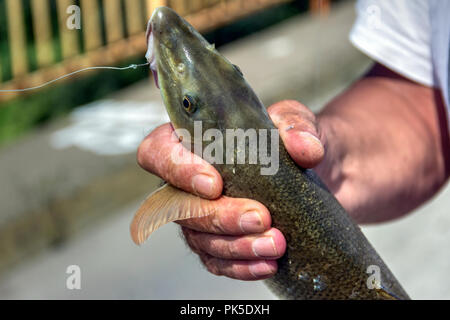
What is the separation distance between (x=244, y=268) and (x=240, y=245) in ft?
0.25

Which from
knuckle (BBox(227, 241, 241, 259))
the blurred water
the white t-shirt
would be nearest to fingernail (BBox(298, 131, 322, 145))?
knuckle (BBox(227, 241, 241, 259))

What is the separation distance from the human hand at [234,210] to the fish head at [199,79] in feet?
0.39

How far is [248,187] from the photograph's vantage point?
1602 millimetres

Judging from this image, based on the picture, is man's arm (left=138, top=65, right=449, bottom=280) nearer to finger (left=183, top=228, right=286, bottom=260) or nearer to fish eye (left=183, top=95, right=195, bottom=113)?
finger (left=183, top=228, right=286, bottom=260)

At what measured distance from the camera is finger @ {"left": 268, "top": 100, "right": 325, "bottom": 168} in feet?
5.16

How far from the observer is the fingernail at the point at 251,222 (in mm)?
1573

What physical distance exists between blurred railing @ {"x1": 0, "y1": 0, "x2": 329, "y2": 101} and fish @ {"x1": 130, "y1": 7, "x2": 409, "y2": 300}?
2863 mm

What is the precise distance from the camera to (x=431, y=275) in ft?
12.9

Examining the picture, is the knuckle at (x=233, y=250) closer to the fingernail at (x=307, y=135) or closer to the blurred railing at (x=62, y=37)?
the fingernail at (x=307, y=135)

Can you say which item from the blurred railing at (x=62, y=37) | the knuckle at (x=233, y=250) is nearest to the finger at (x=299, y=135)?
the knuckle at (x=233, y=250)
